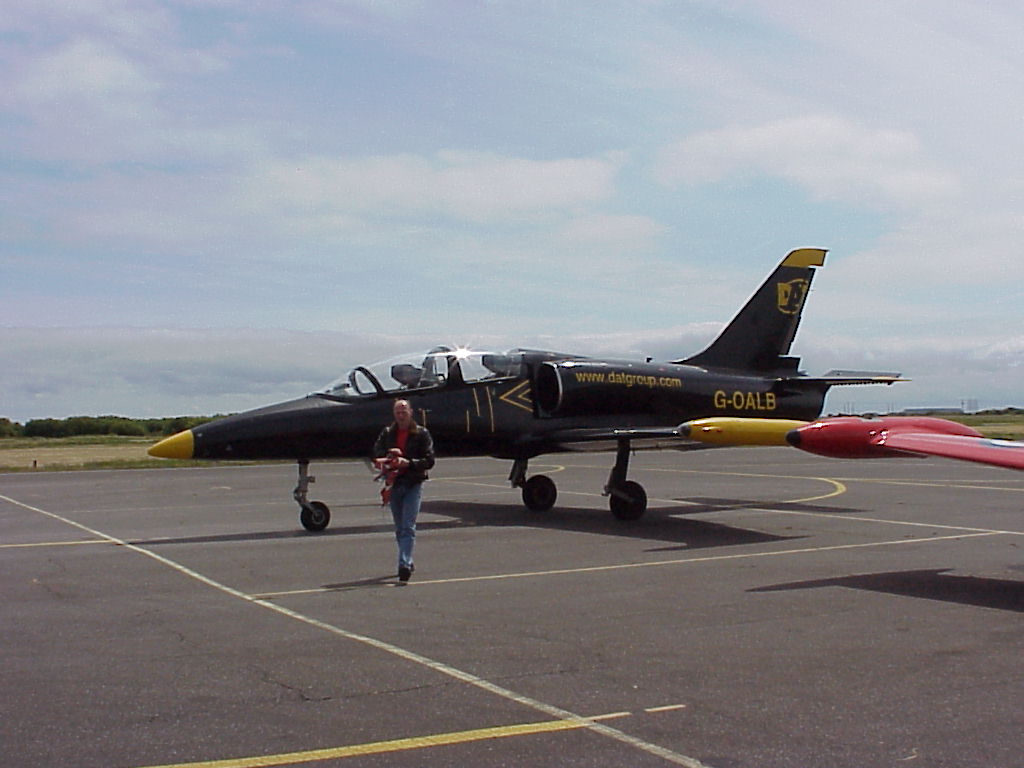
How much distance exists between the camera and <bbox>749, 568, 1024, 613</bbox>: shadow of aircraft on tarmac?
364 inches

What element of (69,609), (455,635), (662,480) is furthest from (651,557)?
(662,480)

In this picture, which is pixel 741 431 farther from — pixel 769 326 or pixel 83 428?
pixel 83 428

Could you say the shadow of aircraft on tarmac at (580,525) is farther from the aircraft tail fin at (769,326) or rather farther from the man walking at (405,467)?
the man walking at (405,467)

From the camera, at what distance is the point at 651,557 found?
12391mm

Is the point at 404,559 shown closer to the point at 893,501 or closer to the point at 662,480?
the point at 893,501

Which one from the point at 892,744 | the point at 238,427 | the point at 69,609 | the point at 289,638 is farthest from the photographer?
the point at 238,427

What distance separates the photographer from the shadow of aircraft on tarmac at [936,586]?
30.4 ft

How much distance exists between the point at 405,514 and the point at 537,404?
7223mm

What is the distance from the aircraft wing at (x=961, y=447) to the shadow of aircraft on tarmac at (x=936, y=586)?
3.78 ft

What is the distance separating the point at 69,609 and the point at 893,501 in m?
14.8

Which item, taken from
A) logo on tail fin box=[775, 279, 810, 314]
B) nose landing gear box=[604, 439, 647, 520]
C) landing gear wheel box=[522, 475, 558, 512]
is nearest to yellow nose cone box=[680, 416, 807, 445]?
nose landing gear box=[604, 439, 647, 520]

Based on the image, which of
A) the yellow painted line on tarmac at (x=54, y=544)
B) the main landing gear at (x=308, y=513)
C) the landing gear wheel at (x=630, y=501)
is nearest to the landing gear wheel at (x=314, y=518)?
the main landing gear at (x=308, y=513)

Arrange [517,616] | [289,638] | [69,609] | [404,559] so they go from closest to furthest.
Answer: [289,638] → [517,616] → [69,609] → [404,559]

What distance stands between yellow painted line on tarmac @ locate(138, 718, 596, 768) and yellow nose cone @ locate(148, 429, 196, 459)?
995cm
